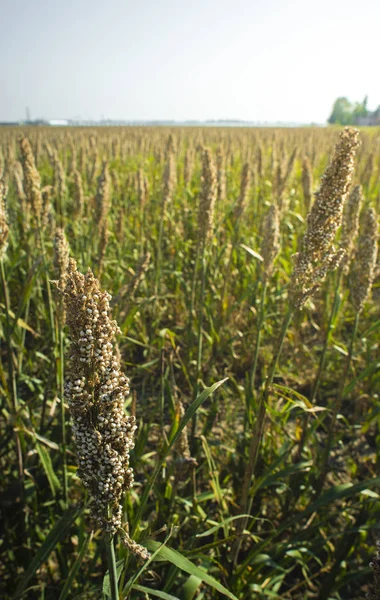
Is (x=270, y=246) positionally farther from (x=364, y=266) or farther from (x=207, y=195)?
(x=207, y=195)

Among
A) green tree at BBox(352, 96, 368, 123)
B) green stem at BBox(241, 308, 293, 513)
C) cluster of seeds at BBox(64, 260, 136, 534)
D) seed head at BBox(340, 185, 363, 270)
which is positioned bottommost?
green stem at BBox(241, 308, 293, 513)

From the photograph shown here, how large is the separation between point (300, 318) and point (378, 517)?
2098 millimetres

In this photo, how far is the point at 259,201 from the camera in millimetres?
6645

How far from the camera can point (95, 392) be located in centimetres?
108

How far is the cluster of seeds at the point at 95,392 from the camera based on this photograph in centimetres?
103

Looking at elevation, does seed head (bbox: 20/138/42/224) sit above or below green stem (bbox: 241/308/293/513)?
above

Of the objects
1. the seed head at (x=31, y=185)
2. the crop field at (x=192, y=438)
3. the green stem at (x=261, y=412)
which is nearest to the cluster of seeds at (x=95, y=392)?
the crop field at (x=192, y=438)

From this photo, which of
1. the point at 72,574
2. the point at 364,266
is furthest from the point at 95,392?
the point at 364,266

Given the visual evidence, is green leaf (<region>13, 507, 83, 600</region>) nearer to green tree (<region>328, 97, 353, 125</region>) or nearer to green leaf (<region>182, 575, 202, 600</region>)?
green leaf (<region>182, 575, 202, 600</region>)

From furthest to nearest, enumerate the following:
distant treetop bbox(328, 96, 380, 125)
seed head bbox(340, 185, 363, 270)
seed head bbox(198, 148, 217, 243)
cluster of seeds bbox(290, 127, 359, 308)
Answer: distant treetop bbox(328, 96, 380, 125)
seed head bbox(198, 148, 217, 243)
seed head bbox(340, 185, 363, 270)
cluster of seeds bbox(290, 127, 359, 308)

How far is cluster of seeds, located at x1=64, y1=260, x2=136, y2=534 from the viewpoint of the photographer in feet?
3.37

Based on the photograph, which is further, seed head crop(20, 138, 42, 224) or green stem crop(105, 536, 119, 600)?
seed head crop(20, 138, 42, 224)

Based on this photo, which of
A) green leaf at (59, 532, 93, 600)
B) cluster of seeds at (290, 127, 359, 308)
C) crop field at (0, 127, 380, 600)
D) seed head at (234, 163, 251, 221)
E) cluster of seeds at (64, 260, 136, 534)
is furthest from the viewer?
seed head at (234, 163, 251, 221)

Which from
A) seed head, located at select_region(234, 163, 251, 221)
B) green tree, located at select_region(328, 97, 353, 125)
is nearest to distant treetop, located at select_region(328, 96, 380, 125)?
green tree, located at select_region(328, 97, 353, 125)
